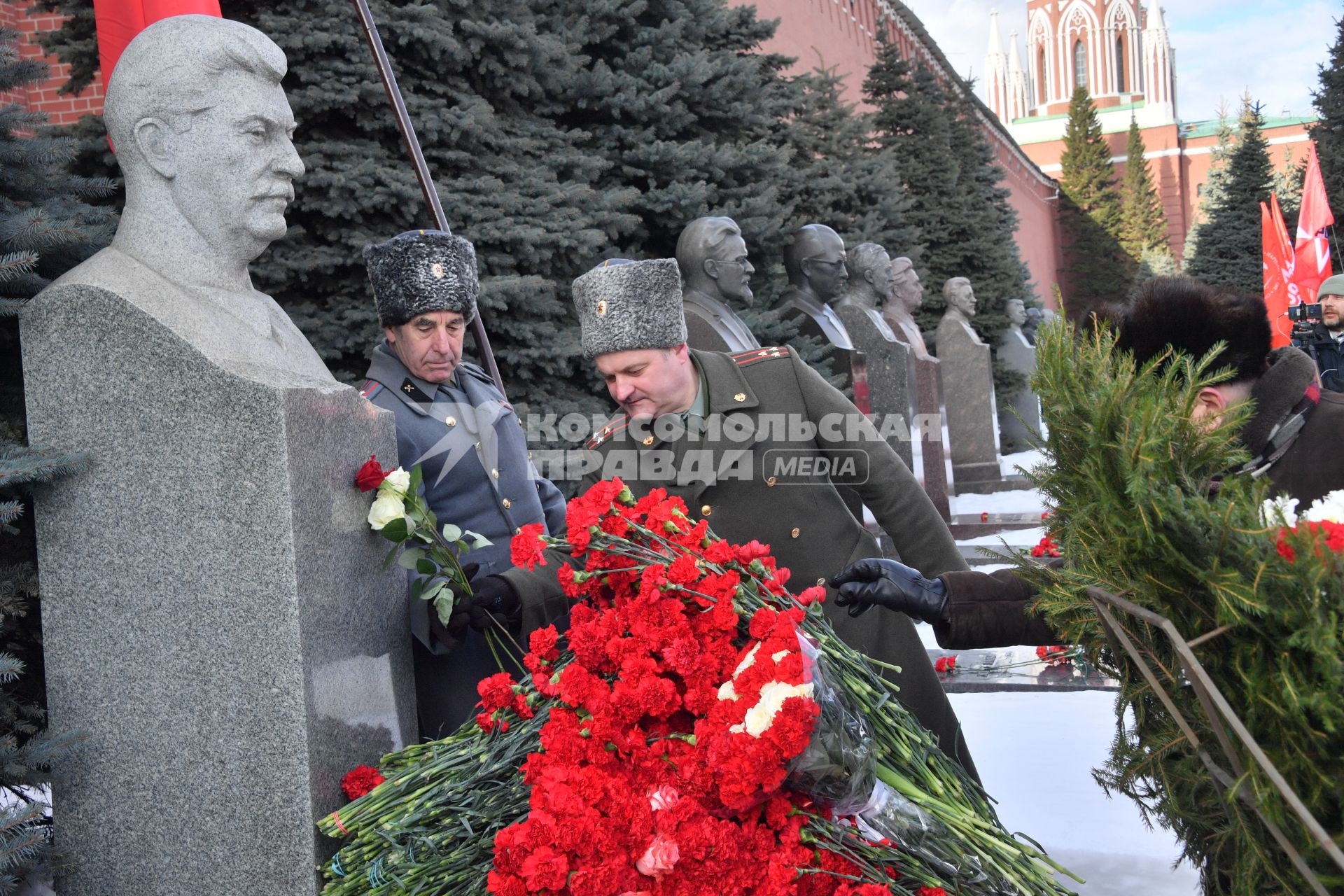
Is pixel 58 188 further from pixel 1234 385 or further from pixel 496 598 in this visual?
pixel 1234 385

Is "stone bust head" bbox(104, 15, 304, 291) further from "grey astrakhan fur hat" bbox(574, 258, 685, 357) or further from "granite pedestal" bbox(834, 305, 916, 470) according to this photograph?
"granite pedestal" bbox(834, 305, 916, 470)

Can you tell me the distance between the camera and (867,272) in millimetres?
9922

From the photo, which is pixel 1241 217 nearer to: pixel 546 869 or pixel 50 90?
pixel 50 90

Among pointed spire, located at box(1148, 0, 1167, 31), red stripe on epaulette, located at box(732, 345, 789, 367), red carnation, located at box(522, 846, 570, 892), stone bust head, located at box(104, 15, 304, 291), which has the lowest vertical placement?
red carnation, located at box(522, 846, 570, 892)

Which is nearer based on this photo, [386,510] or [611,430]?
[386,510]

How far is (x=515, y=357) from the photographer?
18.9 ft

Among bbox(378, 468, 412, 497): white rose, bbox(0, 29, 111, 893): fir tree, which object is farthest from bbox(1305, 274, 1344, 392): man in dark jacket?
bbox(0, 29, 111, 893): fir tree

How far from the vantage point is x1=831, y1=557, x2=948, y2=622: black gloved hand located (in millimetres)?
2049

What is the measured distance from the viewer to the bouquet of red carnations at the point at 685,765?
5.22 feet

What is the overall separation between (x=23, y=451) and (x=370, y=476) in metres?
0.63

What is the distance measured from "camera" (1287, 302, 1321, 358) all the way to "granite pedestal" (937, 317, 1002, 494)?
4.98 metres

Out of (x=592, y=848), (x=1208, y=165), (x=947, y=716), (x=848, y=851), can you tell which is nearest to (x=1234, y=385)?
(x=947, y=716)

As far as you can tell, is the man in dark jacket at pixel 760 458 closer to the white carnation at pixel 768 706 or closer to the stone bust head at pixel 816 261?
the white carnation at pixel 768 706

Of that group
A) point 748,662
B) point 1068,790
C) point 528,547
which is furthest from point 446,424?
point 1068,790
